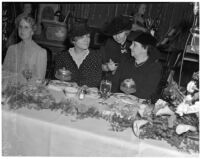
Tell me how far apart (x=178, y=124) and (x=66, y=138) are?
2.07 ft

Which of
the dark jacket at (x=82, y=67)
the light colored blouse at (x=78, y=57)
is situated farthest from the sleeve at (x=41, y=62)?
the light colored blouse at (x=78, y=57)

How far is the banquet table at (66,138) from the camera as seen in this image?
140 centimetres

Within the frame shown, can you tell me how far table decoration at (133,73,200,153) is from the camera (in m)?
1.36

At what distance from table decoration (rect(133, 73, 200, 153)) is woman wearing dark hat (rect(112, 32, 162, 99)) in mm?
732

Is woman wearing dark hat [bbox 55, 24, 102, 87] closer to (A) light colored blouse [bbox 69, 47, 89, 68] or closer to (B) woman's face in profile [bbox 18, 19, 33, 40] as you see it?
(A) light colored blouse [bbox 69, 47, 89, 68]

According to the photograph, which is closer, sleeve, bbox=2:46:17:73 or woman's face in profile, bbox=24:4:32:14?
sleeve, bbox=2:46:17:73

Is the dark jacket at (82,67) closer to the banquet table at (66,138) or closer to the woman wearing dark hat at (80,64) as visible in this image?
the woman wearing dark hat at (80,64)

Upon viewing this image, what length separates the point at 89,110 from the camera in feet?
5.51

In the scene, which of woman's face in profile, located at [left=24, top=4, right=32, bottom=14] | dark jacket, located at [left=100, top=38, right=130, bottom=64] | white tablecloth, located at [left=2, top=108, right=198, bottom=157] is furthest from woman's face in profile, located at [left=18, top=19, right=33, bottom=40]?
woman's face in profile, located at [left=24, top=4, right=32, bottom=14]

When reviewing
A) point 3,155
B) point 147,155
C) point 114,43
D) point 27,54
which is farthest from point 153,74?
point 3,155

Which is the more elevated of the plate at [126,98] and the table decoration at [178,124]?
the table decoration at [178,124]

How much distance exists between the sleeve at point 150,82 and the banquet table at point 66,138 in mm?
761

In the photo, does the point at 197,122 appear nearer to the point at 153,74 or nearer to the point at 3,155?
the point at 153,74

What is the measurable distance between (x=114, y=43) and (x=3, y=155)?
5.81 ft
